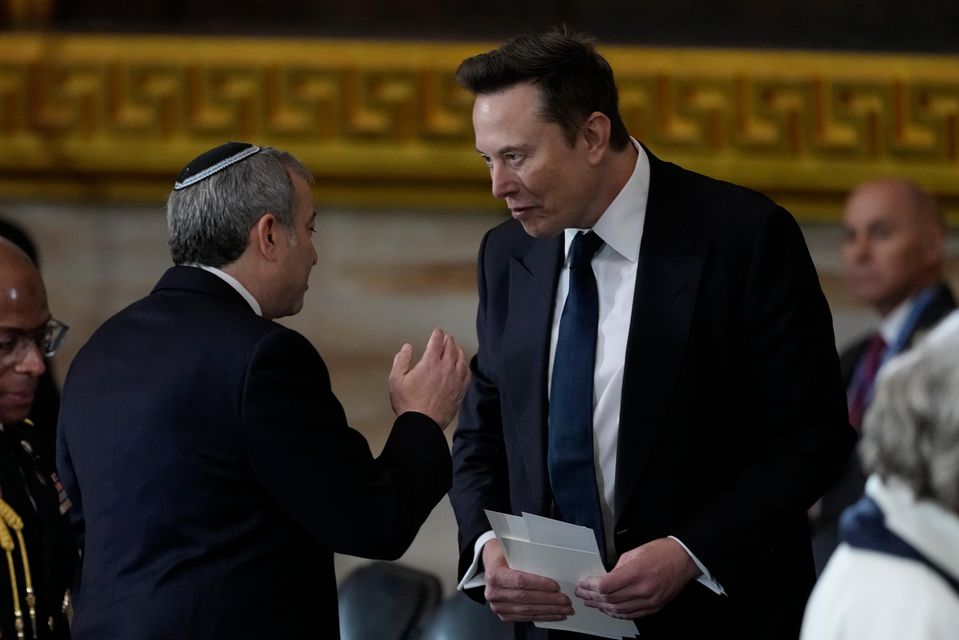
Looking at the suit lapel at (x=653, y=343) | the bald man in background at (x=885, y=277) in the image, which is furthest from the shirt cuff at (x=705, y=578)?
the bald man in background at (x=885, y=277)

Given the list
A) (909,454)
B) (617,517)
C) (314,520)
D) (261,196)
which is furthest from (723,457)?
(909,454)

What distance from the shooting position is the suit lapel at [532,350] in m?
2.49

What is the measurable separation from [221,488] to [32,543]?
0.77m

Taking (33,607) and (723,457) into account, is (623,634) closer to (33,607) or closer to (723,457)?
(723,457)

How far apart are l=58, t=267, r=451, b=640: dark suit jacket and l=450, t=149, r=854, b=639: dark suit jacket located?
39cm

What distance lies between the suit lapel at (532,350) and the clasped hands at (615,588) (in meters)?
0.15

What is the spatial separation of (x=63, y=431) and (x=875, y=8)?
3.24 metres

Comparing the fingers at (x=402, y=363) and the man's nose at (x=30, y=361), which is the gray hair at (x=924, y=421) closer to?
the fingers at (x=402, y=363)

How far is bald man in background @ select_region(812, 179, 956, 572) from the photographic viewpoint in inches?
166

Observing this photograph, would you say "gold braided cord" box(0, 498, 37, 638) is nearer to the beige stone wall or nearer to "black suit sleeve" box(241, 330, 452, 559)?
"black suit sleeve" box(241, 330, 452, 559)

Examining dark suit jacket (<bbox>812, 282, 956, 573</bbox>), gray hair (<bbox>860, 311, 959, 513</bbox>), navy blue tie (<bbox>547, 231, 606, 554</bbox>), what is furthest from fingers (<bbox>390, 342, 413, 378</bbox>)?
dark suit jacket (<bbox>812, 282, 956, 573</bbox>)

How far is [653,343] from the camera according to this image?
2393mm

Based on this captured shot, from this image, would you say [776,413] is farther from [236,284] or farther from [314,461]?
[236,284]

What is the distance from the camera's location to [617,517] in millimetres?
2396
